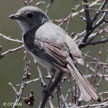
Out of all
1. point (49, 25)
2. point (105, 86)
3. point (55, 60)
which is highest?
point (49, 25)

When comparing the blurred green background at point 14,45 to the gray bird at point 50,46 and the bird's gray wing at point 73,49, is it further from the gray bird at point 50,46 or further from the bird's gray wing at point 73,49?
the bird's gray wing at point 73,49

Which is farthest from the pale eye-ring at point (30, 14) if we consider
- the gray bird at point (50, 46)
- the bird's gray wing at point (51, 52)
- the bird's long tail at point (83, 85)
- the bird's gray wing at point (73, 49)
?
the bird's long tail at point (83, 85)

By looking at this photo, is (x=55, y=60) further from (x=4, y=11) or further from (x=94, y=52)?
(x=4, y=11)

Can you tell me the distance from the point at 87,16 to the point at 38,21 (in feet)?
3.34

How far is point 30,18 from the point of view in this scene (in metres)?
4.60

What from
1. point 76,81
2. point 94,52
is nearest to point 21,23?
point 76,81

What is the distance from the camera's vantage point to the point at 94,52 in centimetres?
663

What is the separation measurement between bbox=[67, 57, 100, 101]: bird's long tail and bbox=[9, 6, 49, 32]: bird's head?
71 cm

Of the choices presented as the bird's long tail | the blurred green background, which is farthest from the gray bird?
the blurred green background

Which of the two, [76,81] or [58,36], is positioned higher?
[58,36]

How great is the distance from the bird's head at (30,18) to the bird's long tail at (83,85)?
71 cm

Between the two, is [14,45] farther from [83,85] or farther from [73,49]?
[83,85]

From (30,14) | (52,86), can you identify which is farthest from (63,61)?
(30,14)

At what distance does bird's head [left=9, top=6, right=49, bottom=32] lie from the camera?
4.47 meters
